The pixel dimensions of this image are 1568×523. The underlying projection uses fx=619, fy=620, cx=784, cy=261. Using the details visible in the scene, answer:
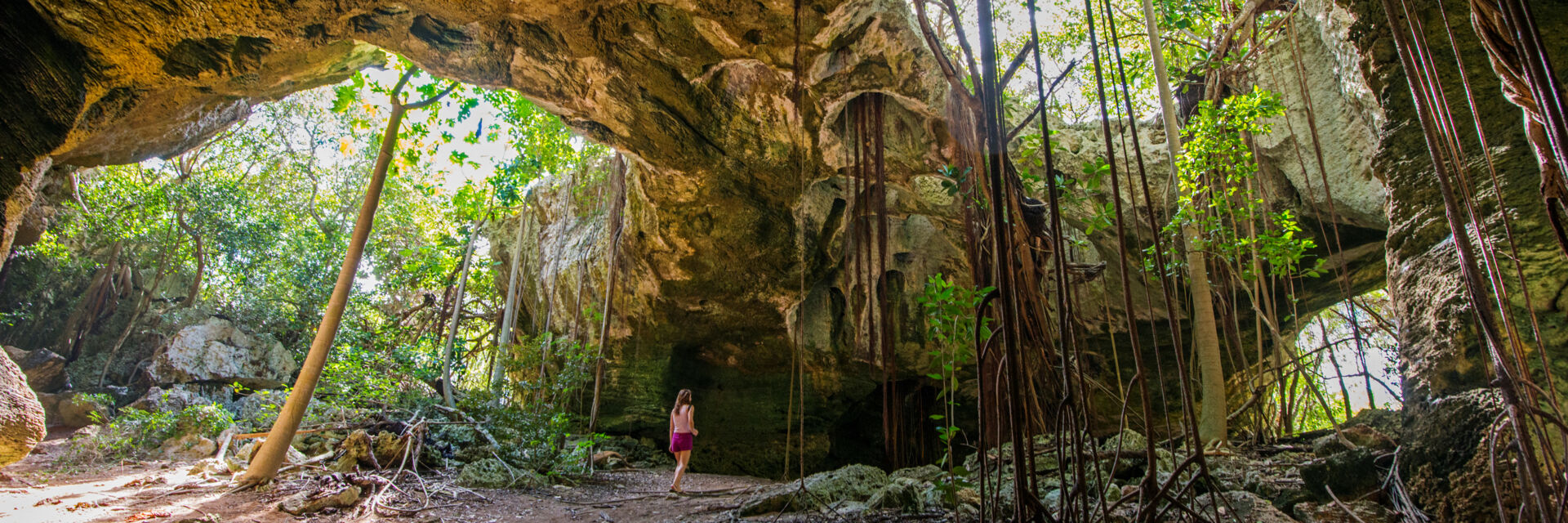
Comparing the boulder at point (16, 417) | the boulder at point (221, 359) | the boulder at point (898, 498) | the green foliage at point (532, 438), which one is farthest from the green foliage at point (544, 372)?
the boulder at point (221, 359)

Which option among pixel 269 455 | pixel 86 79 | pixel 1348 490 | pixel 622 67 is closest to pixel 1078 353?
pixel 1348 490

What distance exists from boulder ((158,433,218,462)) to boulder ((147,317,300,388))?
5.14m

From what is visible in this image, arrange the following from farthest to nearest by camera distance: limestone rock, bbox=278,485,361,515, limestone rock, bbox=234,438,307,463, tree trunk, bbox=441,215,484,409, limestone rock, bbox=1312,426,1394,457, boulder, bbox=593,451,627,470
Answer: tree trunk, bbox=441,215,484,409 < boulder, bbox=593,451,627,470 < limestone rock, bbox=234,438,307,463 < limestone rock, bbox=278,485,361,515 < limestone rock, bbox=1312,426,1394,457

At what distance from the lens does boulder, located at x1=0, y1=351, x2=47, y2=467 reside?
309 centimetres

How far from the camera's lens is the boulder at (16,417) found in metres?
3.09

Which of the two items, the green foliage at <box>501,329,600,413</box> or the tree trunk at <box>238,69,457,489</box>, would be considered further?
the green foliage at <box>501,329,600,413</box>

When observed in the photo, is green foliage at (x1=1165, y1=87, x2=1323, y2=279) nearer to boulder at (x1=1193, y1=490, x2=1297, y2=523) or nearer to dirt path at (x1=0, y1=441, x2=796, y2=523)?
boulder at (x1=1193, y1=490, x2=1297, y2=523)

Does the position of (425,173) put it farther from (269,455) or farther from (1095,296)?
(1095,296)

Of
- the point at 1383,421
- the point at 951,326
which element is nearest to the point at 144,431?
the point at 951,326

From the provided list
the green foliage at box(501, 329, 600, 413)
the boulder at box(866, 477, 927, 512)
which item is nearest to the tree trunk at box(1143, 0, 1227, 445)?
the boulder at box(866, 477, 927, 512)

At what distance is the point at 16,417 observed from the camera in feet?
10.2

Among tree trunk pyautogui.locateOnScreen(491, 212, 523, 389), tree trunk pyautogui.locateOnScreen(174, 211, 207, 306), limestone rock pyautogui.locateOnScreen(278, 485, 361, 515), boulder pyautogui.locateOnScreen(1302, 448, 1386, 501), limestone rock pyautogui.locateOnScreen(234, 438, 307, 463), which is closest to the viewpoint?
boulder pyautogui.locateOnScreen(1302, 448, 1386, 501)

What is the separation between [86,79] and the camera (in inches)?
134

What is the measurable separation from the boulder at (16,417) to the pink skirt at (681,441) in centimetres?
351
